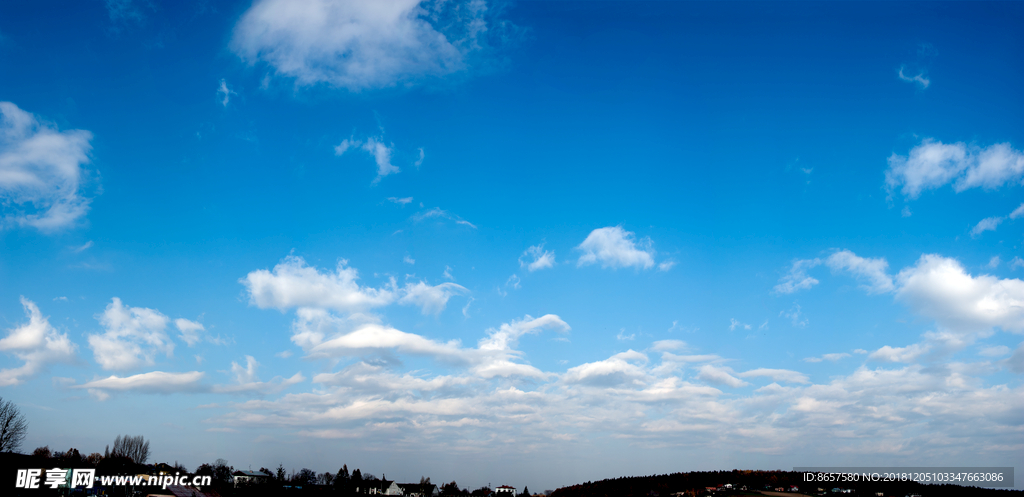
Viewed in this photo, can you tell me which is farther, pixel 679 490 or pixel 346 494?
pixel 346 494

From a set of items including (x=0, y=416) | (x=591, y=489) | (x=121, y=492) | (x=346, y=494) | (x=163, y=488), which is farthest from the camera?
(x=346, y=494)

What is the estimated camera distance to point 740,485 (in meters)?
131

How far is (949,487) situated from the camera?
126188 mm

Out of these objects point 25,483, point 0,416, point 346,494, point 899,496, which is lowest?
point 346,494

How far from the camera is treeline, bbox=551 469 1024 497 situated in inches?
4781

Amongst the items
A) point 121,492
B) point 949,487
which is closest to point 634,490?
point 949,487

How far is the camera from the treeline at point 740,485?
121438mm

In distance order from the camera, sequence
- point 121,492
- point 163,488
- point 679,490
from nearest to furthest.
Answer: point 163,488, point 121,492, point 679,490

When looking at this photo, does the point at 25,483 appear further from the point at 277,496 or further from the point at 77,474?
the point at 277,496

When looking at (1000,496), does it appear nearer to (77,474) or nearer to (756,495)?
(756,495)

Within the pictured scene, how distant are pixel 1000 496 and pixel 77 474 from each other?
164m

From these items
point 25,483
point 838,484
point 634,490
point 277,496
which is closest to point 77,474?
point 25,483

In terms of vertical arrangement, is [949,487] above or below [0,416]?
below

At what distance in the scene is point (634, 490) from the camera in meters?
144
